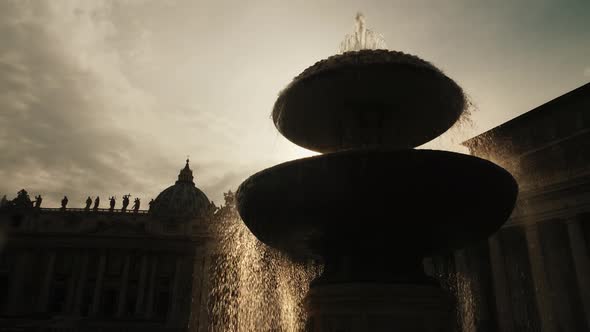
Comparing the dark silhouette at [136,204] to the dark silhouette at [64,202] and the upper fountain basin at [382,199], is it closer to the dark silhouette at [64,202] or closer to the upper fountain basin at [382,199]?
the dark silhouette at [64,202]

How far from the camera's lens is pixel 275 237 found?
6.13 m

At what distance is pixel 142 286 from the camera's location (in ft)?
181

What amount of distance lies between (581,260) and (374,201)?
48.5 feet

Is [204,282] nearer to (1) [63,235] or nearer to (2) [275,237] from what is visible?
(1) [63,235]

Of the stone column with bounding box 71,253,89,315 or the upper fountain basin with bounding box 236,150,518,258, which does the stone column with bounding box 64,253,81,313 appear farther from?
the upper fountain basin with bounding box 236,150,518,258

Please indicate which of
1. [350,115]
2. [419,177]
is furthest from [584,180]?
[419,177]

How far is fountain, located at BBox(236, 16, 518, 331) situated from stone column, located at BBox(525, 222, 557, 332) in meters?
13.4

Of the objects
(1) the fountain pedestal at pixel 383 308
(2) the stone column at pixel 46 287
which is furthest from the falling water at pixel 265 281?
(2) the stone column at pixel 46 287

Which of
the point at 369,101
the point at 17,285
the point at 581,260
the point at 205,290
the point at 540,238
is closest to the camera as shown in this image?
Result: the point at 369,101

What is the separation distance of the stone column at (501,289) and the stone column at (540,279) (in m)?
1.17

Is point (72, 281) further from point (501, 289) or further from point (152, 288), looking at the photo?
point (501, 289)

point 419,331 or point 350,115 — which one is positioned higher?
point 350,115

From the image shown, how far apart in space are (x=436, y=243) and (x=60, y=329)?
29.4 meters

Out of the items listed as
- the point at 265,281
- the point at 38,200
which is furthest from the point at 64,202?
the point at 265,281
